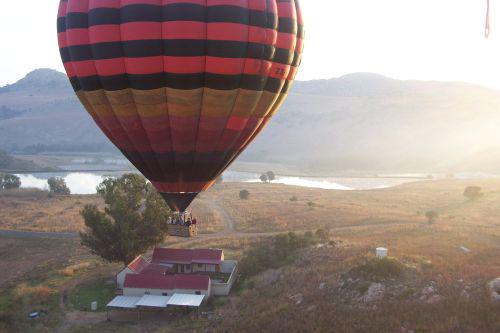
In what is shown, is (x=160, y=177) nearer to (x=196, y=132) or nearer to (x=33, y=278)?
(x=196, y=132)

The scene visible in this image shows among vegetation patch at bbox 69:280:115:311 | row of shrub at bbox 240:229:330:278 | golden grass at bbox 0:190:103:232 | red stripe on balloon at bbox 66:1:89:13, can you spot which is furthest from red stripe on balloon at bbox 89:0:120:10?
golden grass at bbox 0:190:103:232

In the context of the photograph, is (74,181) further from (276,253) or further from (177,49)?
(177,49)

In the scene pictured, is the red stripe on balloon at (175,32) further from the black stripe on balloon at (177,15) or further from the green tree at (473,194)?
the green tree at (473,194)

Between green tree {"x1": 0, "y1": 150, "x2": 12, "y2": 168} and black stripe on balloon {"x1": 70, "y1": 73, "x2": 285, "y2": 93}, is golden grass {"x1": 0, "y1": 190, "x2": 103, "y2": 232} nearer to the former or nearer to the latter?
black stripe on balloon {"x1": 70, "y1": 73, "x2": 285, "y2": 93}

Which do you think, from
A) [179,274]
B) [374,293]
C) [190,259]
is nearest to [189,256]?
[190,259]

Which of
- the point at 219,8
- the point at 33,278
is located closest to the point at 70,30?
the point at 219,8

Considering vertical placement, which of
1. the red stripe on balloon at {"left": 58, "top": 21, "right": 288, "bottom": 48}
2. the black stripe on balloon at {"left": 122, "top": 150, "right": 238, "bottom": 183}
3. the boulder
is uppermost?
the red stripe on balloon at {"left": 58, "top": 21, "right": 288, "bottom": 48}
